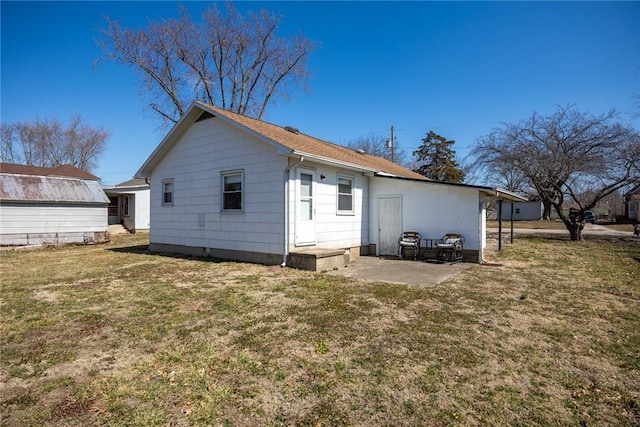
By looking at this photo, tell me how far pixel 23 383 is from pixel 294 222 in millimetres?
6525

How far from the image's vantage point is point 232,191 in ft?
34.1

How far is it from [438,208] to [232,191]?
252 inches

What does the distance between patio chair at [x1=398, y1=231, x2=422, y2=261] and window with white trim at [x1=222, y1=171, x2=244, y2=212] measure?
16.9ft

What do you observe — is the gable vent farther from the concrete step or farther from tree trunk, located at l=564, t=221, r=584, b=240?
tree trunk, located at l=564, t=221, r=584, b=240

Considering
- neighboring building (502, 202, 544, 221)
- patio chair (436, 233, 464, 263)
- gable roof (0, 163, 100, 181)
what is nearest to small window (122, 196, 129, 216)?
gable roof (0, 163, 100, 181)

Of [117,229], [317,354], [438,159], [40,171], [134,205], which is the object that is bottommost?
[317,354]

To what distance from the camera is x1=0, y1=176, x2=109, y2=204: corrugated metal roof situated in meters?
15.2

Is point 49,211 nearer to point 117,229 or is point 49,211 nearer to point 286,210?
point 117,229

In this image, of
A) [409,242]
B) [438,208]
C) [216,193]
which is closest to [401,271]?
[409,242]

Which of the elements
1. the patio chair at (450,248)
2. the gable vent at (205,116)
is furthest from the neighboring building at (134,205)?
the patio chair at (450,248)

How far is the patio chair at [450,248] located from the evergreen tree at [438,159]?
94.3ft

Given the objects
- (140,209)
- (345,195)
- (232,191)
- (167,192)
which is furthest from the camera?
(140,209)

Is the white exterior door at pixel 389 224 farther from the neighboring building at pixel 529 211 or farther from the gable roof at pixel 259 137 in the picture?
the neighboring building at pixel 529 211

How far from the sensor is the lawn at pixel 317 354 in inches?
105
